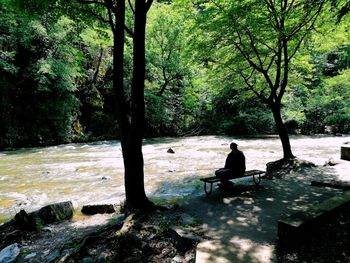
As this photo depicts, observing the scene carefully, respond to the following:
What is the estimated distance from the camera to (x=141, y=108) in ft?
20.5

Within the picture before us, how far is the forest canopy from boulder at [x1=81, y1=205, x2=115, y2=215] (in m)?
4.08

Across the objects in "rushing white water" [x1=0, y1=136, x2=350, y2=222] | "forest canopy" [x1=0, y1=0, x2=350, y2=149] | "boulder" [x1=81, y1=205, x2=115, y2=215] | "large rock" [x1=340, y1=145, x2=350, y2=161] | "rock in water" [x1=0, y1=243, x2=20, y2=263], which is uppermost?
"forest canopy" [x1=0, y1=0, x2=350, y2=149]

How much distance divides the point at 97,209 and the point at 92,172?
5.06 metres

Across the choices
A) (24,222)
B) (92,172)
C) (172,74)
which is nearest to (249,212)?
(24,222)

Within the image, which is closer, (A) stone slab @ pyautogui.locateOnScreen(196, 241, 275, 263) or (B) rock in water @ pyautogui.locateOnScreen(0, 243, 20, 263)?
(A) stone slab @ pyautogui.locateOnScreen(196, 241, 275, 263)

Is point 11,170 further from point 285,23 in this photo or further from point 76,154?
point 285,23

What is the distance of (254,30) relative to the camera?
400 inches

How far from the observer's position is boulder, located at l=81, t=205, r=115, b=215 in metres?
7.66

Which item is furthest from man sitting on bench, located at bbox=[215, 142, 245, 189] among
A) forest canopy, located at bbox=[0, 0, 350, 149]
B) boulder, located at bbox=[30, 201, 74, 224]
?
boulder, located at bbox=[30, 201, 74, 224]

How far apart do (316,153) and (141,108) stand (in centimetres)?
1366

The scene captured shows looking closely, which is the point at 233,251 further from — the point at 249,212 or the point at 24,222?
the point at 24,222

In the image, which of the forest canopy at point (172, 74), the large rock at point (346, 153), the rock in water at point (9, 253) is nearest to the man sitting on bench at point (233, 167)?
the forest canopy at point (172, 74)

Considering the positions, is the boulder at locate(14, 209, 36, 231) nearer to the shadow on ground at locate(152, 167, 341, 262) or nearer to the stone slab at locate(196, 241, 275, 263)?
the shadow on ground at locate(152, 167, 341, 262)

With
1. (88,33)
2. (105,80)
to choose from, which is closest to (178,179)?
(88,33)
